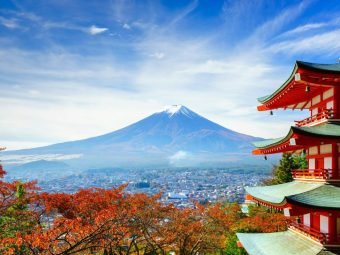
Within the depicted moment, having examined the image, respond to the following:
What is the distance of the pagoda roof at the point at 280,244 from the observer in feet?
34.0

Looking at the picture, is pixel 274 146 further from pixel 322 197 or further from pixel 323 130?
pixel 322 197

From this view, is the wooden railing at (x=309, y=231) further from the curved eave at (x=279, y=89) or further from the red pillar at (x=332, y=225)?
the curved eave at (x=279, y=89)

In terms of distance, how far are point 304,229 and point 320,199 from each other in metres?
2.13

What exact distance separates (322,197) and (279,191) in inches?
100

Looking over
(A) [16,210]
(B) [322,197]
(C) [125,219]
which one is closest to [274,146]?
(B) [322,197]

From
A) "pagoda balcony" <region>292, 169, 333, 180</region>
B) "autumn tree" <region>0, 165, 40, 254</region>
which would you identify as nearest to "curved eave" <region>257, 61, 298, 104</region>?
"pagoda balcony" <region>292, 169, 333, 180</region>

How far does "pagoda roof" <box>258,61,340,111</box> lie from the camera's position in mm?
9727

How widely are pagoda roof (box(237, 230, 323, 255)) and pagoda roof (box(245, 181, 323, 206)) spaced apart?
1359 mm

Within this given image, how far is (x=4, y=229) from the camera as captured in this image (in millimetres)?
16422

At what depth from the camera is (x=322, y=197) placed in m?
9.76

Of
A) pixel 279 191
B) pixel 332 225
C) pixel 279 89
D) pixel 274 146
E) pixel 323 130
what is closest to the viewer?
pixel 323 130

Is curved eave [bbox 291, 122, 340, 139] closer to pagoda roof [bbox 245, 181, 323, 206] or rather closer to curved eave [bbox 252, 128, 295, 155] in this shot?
curved eave [bbox 252, 128, 295, 155]

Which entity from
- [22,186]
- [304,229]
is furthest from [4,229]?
[304,229]

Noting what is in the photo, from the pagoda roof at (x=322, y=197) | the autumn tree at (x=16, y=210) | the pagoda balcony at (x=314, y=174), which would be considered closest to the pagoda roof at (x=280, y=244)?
the pagoda roof at (x=322, y=197)
